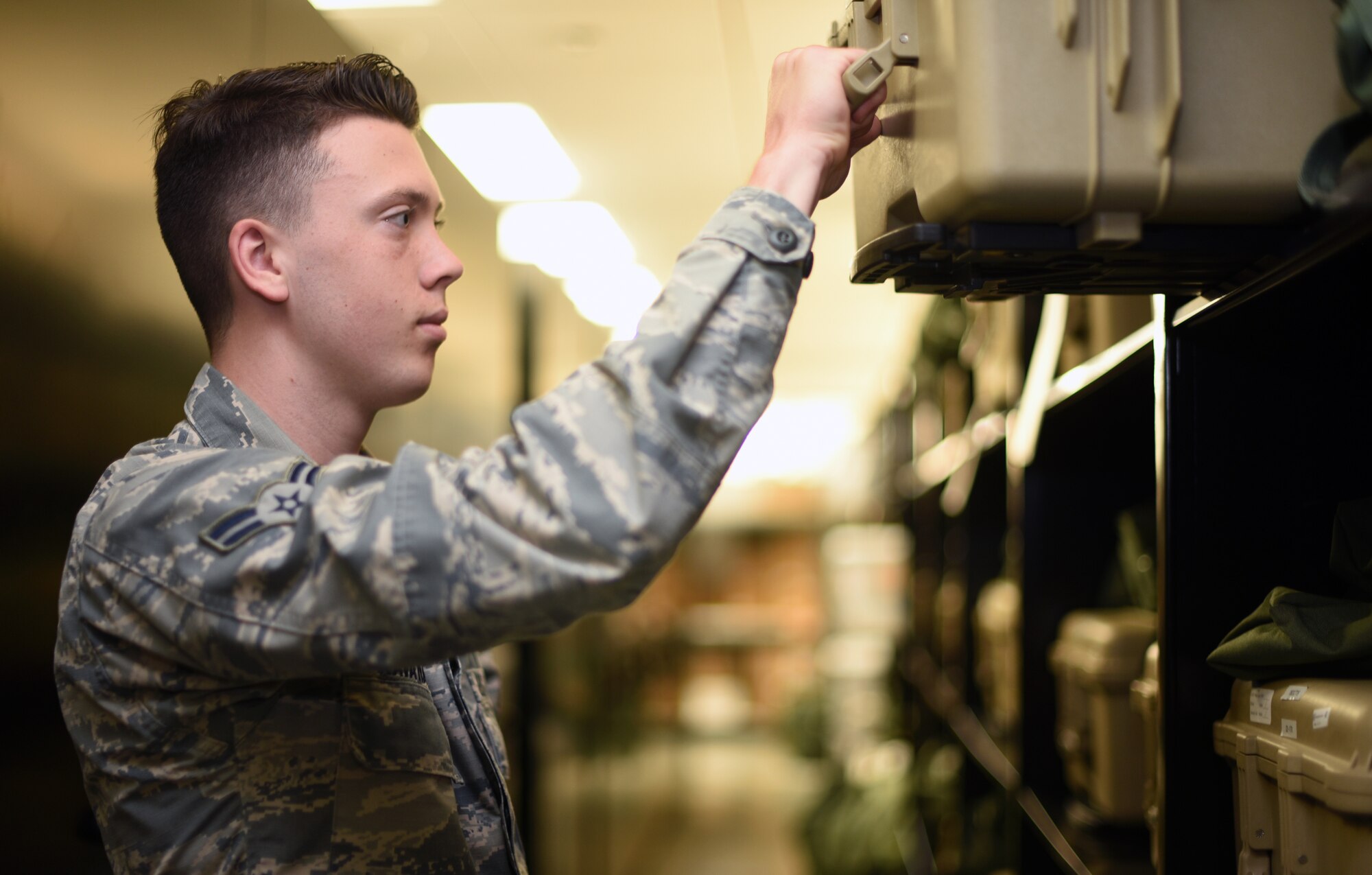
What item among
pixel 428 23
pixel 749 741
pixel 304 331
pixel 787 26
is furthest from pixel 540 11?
pixel 749 741

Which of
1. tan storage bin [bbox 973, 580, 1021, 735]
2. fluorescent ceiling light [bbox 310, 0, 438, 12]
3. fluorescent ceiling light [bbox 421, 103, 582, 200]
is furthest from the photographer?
fluorescent ceiling light [bbox 421, 103, 582, 200]

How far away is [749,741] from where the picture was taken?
8938mm

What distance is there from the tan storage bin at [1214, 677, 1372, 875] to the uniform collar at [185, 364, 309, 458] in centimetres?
96

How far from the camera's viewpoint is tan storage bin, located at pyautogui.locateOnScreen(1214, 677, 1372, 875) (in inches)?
31.7

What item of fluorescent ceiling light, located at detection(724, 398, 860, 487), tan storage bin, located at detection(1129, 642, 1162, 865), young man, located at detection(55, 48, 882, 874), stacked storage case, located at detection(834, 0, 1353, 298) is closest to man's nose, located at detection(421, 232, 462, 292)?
young man, located at detection(55, 48, 882, 874)

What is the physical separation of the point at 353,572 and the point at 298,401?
392 mm

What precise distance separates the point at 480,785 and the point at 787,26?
1.54 metres

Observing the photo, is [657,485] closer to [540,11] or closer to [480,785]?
[480,785]

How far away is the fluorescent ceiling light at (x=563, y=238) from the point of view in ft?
10.4

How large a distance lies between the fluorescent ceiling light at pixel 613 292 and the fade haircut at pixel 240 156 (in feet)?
8.98

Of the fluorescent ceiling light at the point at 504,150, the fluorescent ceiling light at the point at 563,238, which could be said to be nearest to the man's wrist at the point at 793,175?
the fluorescent ceiling light at the point at 504,150

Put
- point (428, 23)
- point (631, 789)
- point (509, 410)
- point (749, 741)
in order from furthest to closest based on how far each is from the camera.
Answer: point (749, 741)
point (631, 789)
point (509, 410)
point (428, 23)

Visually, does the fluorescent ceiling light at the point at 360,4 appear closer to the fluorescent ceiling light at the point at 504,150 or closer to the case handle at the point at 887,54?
the fluorescent ceiling light at the point at 504,150

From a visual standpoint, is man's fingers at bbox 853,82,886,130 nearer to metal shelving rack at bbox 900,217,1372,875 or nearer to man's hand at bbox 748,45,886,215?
man's hand at bbox 748,45,886,215
